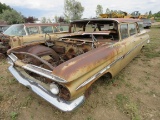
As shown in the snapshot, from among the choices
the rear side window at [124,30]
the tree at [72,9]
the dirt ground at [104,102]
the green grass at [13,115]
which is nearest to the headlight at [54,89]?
the dirt ground at [104,102]

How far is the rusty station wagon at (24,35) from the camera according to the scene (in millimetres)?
5230

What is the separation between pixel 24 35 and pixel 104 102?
4.52 meters

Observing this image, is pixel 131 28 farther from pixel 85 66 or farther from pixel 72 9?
pixel 72 9

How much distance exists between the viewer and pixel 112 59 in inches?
107

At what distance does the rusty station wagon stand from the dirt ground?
186 cm

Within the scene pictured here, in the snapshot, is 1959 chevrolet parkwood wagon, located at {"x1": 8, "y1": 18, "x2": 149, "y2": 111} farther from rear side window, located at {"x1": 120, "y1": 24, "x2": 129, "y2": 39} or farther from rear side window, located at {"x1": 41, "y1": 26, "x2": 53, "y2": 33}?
rear side window, located at {"x1": 41, "y1": 26, "x2": 53, "y2": 33}

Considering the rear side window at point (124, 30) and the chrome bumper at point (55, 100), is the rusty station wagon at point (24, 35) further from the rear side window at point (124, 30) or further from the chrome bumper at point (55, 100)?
the chrome bumper at point (55, 100)

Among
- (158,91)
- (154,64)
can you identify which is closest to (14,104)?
(158,91)

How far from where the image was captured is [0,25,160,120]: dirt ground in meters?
2.40

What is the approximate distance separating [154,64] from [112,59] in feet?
8.28

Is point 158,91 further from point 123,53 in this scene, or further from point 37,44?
point 37,44

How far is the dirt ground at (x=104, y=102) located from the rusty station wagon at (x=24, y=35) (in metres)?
1.86

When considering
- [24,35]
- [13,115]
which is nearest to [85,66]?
[13,115]

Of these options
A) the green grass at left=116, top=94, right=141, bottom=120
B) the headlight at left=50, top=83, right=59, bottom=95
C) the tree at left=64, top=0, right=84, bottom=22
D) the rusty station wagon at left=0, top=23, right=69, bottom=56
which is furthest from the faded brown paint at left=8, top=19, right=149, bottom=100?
the tree at left=64, top=0, right=84, bottom=22
